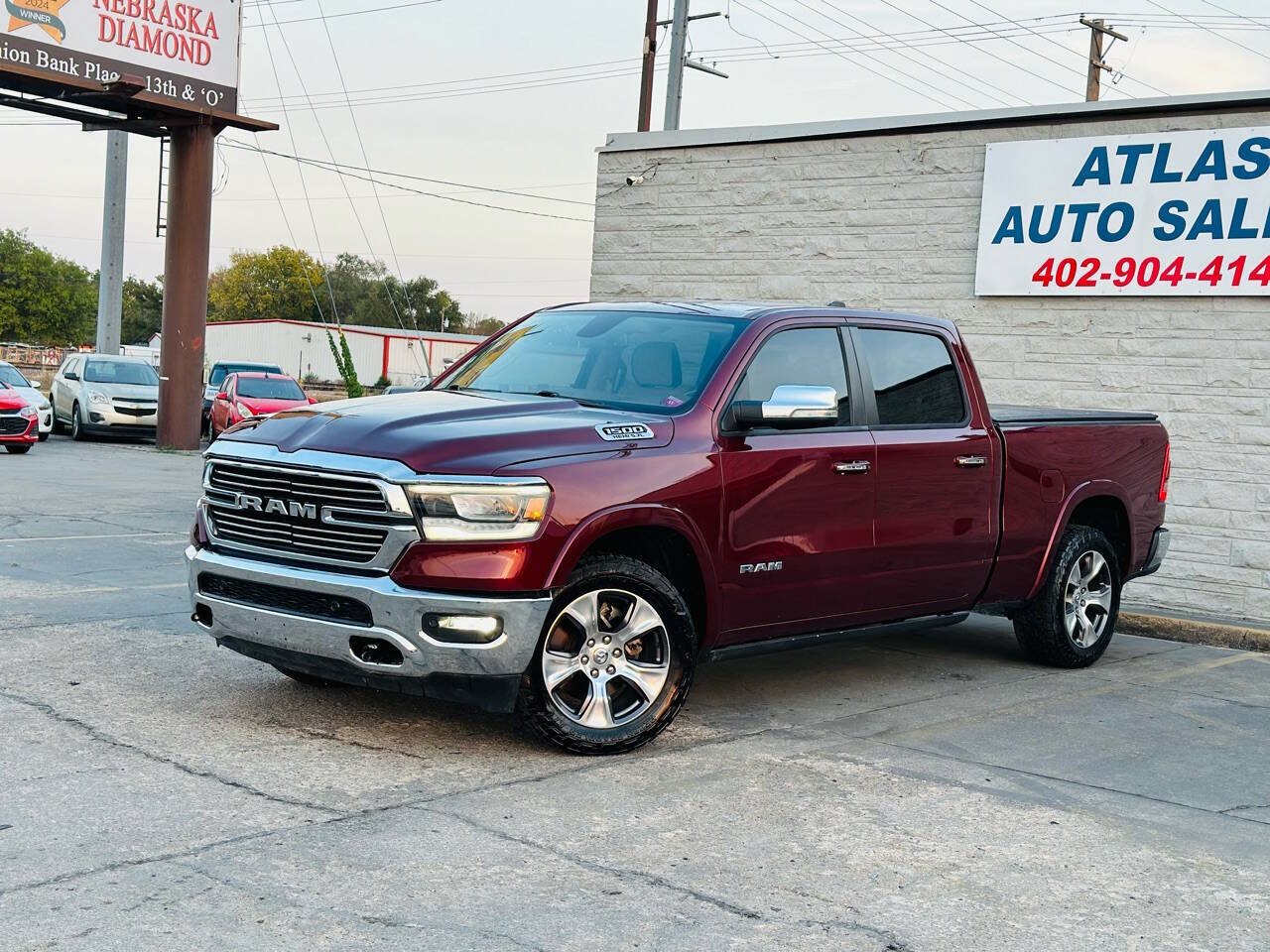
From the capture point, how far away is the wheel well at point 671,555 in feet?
20.4

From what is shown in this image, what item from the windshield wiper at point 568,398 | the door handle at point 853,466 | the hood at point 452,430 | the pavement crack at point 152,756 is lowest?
the pavement crack at point 152,756

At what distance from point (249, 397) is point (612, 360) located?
2299 cm

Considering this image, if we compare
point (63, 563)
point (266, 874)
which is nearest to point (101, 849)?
point (266, 874)

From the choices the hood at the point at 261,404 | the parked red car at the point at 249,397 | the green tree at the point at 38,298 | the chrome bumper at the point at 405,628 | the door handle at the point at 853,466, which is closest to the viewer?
Answer: the chrome bumper at the point at 405,628

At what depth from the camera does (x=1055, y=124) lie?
11594 millimetres

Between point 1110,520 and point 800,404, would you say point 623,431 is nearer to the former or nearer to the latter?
point 800,404

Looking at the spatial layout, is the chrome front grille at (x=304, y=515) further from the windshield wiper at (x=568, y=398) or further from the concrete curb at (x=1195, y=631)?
the concrete curb at (x=1195, y=631)

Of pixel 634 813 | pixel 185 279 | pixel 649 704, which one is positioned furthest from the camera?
pixel 185 279

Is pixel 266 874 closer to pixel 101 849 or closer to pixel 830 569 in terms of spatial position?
pixel 101 849

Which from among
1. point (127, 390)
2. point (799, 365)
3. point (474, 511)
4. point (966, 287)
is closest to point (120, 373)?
point (127, 390)

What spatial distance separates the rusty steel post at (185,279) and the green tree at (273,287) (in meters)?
95.6

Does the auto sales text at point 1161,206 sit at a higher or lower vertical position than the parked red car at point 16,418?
higher

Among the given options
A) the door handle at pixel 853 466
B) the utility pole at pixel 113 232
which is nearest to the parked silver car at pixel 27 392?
the utility pole at pixel 113 232

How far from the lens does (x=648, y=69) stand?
104 ft
